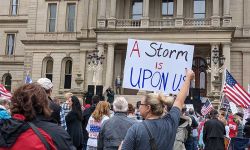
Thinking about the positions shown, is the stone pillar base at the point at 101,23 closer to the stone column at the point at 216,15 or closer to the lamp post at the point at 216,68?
the stone column at the point at 216,15

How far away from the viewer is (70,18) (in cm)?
4072

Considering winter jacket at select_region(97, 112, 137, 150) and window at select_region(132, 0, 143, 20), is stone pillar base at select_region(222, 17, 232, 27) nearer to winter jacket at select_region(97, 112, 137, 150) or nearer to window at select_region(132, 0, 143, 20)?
window at select_region(132, 0, 143, 20)

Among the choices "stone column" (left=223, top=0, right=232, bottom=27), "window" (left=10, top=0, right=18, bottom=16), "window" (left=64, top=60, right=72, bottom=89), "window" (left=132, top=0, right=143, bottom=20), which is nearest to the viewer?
"stone column" (left=223, top=0, right=232, bottom=27)

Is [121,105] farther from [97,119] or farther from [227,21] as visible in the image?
[227,21]

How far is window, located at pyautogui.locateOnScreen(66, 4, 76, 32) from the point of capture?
4044 centimetres

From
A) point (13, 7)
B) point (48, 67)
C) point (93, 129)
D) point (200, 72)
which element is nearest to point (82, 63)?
point (48, 67)

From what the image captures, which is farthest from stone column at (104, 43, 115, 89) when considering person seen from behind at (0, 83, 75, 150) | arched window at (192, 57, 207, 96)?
person seen from behind at (0, 83, 75, 150)

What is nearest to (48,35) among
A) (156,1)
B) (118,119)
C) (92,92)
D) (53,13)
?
(53,13)

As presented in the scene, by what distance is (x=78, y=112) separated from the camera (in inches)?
347

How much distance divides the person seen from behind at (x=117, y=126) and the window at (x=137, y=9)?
32074 millimetres

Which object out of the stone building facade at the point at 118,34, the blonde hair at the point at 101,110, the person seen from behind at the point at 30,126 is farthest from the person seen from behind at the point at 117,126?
the stone building facade at the point at 118,34

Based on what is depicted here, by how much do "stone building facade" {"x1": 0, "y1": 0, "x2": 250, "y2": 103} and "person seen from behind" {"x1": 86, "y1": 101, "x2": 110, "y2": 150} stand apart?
20540 millimetres

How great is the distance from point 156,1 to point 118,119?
32.6 metres

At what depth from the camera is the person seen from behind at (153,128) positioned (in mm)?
4441
